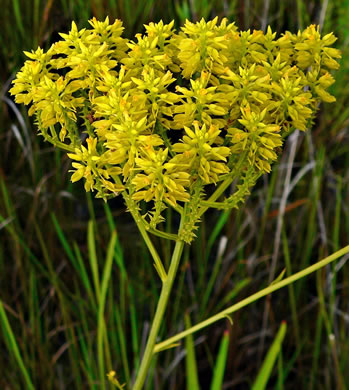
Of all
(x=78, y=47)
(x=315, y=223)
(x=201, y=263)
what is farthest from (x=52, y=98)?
(x=315, y=223)

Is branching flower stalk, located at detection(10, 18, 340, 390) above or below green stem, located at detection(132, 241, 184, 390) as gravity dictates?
above

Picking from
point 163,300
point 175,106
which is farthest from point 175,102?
point 163,300

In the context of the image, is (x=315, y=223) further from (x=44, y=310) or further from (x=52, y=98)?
(x=52, y=98)

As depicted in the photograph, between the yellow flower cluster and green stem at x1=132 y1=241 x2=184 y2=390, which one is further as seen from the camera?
green stem at x1=132 y1=241 x2=184 y2=390

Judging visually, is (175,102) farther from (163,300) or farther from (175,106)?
(163,300)

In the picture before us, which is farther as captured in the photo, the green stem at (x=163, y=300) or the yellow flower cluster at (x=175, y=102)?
the green stem at (x=163, y=300)

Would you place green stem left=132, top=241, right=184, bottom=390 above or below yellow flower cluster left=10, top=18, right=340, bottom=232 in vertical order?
below

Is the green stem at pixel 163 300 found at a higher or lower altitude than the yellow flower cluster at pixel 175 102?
lower
